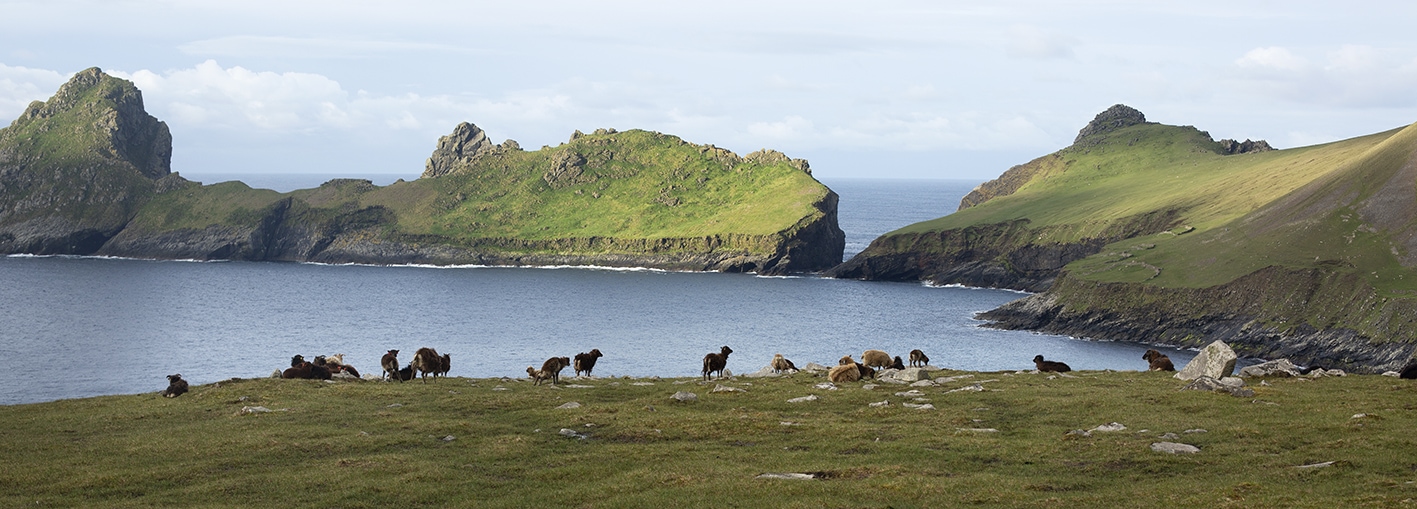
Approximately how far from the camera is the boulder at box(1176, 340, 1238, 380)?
44406mm

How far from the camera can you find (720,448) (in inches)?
1249

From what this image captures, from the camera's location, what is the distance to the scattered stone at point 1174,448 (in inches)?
1135

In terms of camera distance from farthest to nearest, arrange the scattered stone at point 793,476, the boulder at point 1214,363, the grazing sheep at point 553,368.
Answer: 1. the grazing sheep at point 553,368
2. the boulder at point 1214,363
3. the scattered stone at point 793,476

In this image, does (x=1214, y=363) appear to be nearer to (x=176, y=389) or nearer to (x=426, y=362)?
(x=426, y=362)

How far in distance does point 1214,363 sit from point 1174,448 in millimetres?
17767

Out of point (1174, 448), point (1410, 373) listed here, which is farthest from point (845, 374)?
point (1410, 373)

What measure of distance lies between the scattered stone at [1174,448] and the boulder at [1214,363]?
16226 millimetres

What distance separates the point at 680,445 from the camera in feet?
106

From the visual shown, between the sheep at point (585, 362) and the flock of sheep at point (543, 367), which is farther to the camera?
the sheep at point (585, 362)

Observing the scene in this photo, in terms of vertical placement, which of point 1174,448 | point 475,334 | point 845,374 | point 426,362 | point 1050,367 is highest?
point 426,362

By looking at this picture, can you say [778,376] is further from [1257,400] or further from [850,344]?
[850,344]

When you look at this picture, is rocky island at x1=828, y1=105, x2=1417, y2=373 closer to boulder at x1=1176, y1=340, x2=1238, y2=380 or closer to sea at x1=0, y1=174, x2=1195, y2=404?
sea at x1=0, y1=174, x2=1195, y2=404

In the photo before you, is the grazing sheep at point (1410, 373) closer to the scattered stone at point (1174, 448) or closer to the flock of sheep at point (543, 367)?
the flock of sheep at point (543, 367)

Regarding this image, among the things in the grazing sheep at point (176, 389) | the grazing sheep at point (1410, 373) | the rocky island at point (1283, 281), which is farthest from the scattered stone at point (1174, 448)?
the rocky island at point (1283, 281)
